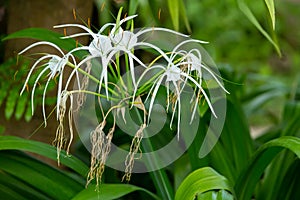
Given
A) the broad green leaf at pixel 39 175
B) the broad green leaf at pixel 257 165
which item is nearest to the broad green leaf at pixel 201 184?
the broad green leaf at pixel 257 165

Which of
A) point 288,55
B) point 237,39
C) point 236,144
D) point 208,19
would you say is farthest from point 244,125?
point 288,55

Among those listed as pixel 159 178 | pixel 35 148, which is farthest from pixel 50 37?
pixel 159 178

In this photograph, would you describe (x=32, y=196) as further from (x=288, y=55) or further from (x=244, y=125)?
(x=288, y=55)

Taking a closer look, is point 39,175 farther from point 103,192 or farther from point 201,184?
point 201,184

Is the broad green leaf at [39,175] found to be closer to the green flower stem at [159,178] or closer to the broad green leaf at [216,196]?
the green flower stem at [159,178]

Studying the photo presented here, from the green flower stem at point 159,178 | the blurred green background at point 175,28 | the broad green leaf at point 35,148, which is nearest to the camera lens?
the broad green leaf at point 35,148

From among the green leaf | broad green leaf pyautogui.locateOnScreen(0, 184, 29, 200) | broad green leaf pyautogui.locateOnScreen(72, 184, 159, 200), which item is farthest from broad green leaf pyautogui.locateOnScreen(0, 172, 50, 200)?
the green leaf
